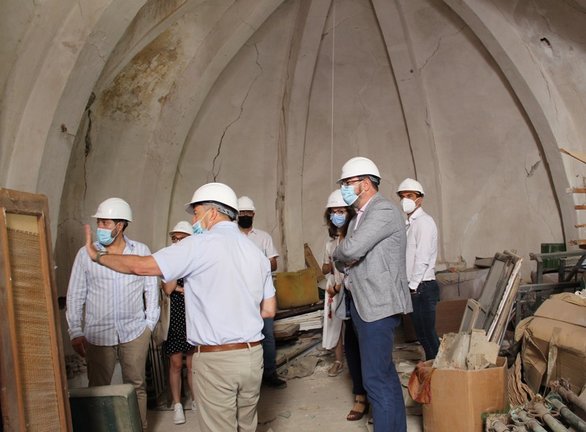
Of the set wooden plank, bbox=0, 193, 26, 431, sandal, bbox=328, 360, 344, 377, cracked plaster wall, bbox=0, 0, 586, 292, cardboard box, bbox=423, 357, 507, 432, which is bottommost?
sandal, bbox=328, 360, 344, 377

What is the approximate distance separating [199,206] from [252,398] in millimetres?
1067

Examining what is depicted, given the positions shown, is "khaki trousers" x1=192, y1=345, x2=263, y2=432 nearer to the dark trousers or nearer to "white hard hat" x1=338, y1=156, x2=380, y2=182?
"white hard hat" x1=338, y1=156, x2=380, y2=182

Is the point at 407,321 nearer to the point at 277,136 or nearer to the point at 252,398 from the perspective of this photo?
the point at 277,136

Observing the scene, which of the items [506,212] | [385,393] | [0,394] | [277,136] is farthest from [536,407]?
[277,136]

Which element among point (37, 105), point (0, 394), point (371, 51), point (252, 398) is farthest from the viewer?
point (371, 51)

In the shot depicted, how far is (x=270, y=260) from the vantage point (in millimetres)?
5992

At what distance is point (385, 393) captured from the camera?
11.7 feet

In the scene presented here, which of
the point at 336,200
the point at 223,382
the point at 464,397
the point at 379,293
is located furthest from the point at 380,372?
the point at 336,200

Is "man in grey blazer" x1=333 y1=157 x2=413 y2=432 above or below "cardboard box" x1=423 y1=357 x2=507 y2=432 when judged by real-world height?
above

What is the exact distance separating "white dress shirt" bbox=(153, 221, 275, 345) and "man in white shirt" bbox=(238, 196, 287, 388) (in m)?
2.50

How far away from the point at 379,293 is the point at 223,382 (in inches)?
45.7

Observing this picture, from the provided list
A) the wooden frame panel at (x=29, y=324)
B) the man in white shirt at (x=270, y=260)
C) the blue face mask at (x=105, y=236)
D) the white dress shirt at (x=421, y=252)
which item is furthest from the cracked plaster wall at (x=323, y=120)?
the white dress shirt at (x=421, y=252)

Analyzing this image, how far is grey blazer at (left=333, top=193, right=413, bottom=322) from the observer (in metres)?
3.48

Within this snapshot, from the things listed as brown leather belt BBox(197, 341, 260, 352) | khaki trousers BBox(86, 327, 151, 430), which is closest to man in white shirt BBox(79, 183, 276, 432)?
brown leather belt BBox(197, 341, 260, 352)
